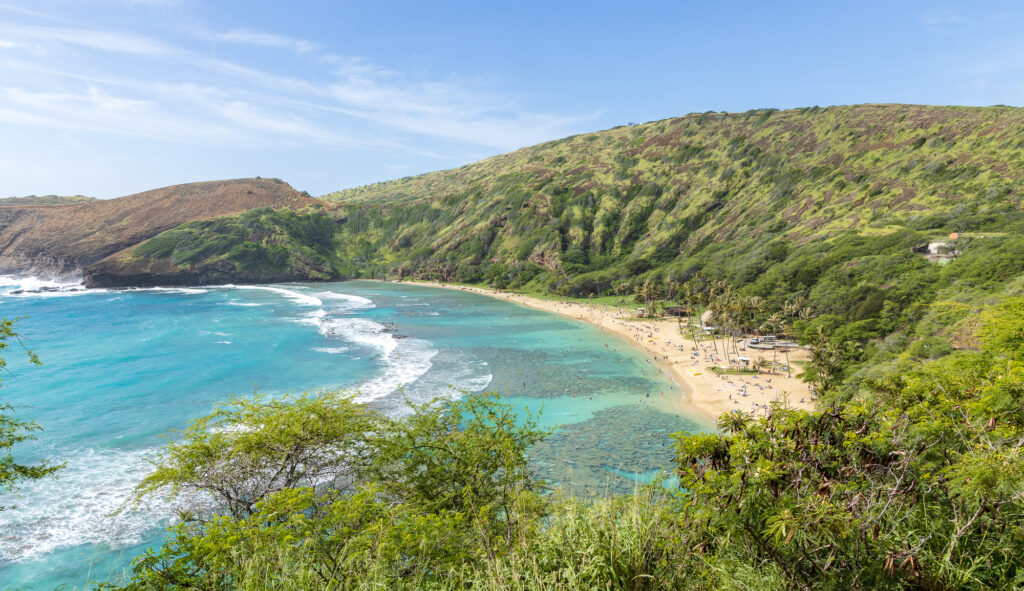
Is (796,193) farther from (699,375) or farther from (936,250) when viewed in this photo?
(699,375)

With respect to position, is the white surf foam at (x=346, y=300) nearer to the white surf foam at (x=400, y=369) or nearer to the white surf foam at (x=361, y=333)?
the white surf foam at (x=361, y=333)

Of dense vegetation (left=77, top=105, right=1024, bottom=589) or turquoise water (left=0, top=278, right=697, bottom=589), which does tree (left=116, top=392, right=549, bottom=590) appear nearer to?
dense vegetation (left=77, top=105, right=1024, bottom=589)

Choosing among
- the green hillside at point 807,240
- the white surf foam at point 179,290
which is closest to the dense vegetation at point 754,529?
the green hillside at point 807,240

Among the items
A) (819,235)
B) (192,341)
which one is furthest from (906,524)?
(819,235)

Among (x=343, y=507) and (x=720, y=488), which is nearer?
(x=720, y=488)

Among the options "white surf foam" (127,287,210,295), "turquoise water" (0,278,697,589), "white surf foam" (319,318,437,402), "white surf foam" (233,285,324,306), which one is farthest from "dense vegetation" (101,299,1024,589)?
"white surf foam" (127,287,210,295)

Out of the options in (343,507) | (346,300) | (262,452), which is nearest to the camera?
(343,507)

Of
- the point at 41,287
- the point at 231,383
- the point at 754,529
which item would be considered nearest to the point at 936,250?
the point at 754,529
